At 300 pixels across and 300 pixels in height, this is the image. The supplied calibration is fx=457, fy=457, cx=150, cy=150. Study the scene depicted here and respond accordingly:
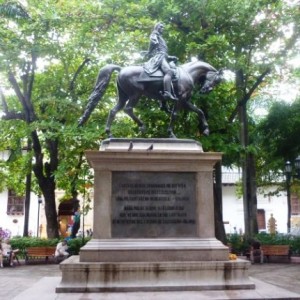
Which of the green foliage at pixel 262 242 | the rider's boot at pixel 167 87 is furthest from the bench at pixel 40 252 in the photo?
the rider's boot at pixel 167 87

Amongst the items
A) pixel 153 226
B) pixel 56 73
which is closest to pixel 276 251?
pixel 153 226

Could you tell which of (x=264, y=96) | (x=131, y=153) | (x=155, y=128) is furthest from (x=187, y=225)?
(x=264, y=96)

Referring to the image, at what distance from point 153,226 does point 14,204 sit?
38890mm

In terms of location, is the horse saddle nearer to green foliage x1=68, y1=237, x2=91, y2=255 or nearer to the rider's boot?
the rider's boot

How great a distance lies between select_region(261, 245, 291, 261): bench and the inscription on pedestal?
1266 cm

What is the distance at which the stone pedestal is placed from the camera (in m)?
8.66

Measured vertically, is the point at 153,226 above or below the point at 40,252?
above

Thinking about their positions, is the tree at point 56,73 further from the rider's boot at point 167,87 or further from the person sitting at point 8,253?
the rider's boot at point 167,87

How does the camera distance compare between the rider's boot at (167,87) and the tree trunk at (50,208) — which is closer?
the rider's boot at (167,87)

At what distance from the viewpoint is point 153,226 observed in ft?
31.2

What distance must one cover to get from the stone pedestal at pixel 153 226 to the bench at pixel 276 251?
41.3 feet

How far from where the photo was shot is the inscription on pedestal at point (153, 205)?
947cm

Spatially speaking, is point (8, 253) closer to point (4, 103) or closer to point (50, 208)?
point (50, 208)

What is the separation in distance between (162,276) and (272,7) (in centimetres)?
1464
